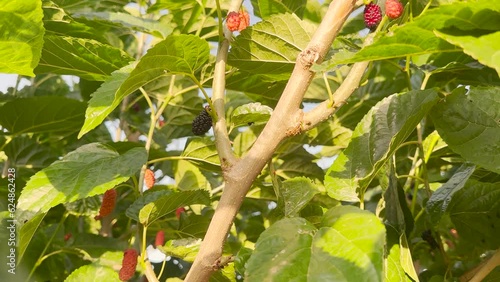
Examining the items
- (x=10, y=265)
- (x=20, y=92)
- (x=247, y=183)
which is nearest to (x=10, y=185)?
(x=10, y=265)

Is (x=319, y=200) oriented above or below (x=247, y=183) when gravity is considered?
below

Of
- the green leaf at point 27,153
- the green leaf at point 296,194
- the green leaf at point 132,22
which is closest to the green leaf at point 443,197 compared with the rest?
the green leaf at point 296,194

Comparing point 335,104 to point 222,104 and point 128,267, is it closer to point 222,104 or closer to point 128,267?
point 222,104

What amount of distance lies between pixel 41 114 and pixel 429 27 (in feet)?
2.47

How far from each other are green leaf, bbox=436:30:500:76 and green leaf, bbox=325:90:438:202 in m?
0.19

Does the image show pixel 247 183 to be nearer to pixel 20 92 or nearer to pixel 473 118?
pixel 473 118

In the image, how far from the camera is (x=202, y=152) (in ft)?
3.09

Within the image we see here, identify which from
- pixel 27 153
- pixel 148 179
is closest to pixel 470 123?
pixel 148 179

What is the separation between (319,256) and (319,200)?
43 centimetres

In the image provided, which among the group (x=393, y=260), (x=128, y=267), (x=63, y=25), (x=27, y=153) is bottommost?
(x=27, y=153)

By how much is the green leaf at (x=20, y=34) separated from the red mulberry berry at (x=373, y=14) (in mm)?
337

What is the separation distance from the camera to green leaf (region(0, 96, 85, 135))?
1.07m

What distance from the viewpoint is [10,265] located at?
908mm

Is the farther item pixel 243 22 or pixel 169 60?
pixel 243 22
